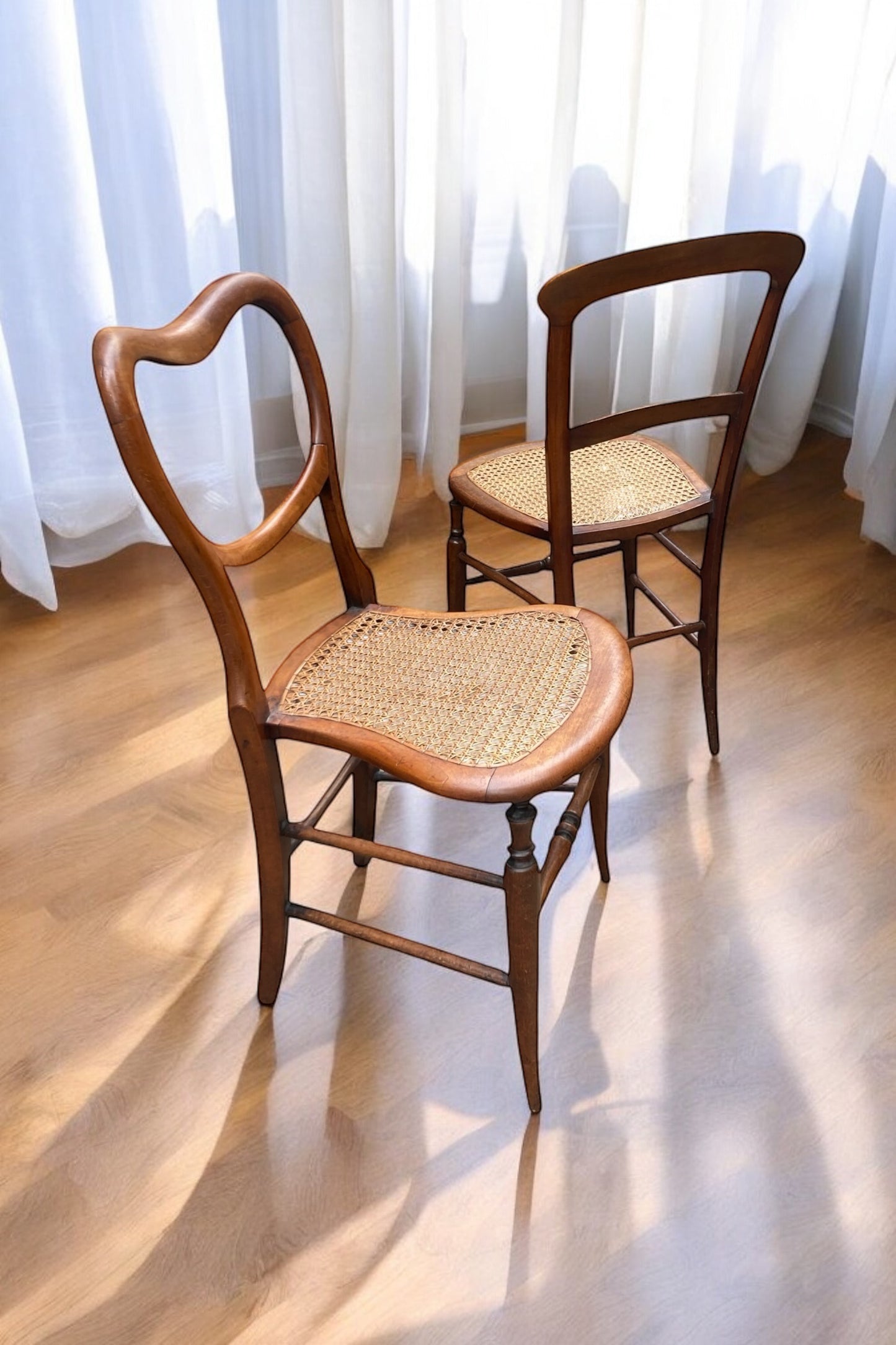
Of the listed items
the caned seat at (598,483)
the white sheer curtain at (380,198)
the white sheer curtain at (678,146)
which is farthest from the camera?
the white sheer curtain at (678,146)

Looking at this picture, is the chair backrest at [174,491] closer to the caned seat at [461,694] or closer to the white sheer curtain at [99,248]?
the caned seat at [461,694]

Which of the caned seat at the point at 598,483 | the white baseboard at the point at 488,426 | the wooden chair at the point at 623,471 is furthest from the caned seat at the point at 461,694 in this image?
the white baseboard at the point at 488,426

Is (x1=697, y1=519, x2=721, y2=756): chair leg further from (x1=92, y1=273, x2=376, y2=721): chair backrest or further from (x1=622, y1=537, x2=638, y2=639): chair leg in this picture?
(x1=92, y1=273, x2=376, y2=721): chair backrest

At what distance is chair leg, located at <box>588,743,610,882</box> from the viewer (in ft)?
5.42

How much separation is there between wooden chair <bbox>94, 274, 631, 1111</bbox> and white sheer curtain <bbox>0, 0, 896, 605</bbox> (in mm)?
956

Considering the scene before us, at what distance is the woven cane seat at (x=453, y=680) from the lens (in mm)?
1331

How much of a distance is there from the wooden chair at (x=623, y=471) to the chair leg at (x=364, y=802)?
33 cm

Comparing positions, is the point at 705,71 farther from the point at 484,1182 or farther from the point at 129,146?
the point at 484,1182

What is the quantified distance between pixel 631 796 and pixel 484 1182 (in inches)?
27.7

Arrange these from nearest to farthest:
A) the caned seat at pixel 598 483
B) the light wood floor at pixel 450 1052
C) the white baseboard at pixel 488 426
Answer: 1. the light wood floor at pixel 450 1052
2. the caned seat at pixel 598 483
3. the white baseboard at pixel 488 426

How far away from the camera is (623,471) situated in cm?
193

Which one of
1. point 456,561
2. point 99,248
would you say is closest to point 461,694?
point 456,561

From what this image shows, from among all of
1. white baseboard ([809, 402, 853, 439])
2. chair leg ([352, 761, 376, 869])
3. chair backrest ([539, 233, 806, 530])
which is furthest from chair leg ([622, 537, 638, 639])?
white baseboard ([809, 402, 853, 439])

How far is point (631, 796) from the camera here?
76.1 inches
